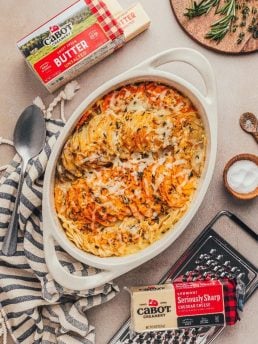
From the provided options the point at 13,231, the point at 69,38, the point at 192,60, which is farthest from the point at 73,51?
the point at 13,231

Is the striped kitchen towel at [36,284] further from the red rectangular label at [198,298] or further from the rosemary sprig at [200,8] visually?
the rosemary sprig at [200,8]

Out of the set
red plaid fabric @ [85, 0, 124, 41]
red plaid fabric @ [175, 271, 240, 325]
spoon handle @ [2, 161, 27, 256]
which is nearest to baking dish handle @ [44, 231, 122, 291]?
spoon handle @ [2, 161, 27, 256]

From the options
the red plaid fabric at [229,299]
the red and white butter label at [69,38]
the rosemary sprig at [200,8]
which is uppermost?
the red and white butter label at [69,38]

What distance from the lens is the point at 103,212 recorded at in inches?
55.1

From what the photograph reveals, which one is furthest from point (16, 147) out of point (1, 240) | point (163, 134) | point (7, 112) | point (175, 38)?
point (175, 38)

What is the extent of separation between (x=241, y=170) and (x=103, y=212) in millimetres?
343

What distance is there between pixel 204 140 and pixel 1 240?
534mm

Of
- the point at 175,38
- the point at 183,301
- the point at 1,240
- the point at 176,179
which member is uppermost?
the point at 175,38

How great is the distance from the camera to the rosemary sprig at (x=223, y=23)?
4.82 ft

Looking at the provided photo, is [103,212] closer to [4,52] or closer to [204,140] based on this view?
[204,140]

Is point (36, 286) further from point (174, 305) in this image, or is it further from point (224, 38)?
point (224, 38)

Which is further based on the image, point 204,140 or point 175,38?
point 175,38

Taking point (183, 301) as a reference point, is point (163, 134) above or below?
above

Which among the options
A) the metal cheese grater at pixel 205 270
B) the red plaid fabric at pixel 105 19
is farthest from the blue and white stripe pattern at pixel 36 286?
the red plaid fabric at pixel 105 19
